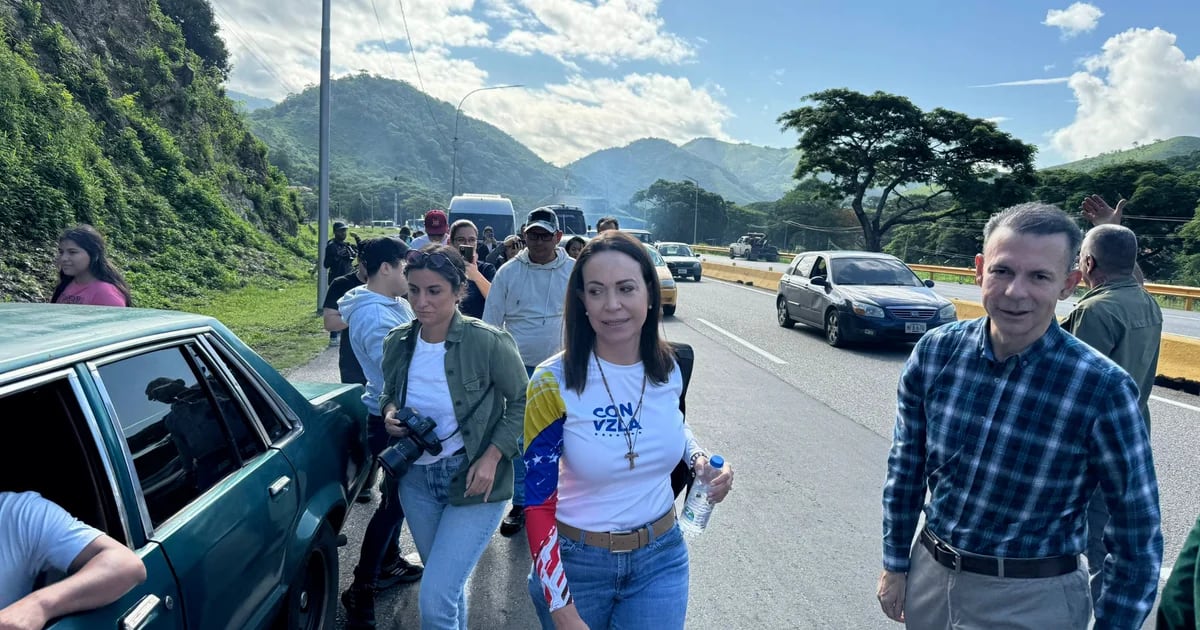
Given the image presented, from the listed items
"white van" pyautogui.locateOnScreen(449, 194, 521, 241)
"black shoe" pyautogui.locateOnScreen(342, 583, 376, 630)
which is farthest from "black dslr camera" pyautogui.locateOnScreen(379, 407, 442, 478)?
"white van" pyautogui.locateOnScreen(449, 194, 521, 241)

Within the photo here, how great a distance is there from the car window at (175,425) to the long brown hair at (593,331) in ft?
3.91

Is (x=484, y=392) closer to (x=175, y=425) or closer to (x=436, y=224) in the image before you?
(x=175, y=425)

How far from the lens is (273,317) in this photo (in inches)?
502

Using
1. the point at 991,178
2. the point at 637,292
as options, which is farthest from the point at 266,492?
the point at 991,178

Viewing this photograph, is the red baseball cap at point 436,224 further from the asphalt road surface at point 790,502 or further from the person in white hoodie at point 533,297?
the person in white hoodie at point 533,297

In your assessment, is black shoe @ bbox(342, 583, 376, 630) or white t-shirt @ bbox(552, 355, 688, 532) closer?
white t-shirt @ bbox(552, 355, 688, 532)

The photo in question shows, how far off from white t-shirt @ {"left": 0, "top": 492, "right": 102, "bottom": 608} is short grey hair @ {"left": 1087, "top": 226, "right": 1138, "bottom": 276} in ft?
13.9

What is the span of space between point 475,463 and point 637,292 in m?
1.15

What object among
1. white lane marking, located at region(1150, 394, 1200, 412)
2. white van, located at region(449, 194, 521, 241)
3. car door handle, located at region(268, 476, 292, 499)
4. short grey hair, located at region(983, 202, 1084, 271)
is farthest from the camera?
white van, located at region(449, 194, 521, 241)

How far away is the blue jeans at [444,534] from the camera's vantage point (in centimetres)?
240

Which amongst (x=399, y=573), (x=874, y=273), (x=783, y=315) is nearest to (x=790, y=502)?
(x=399, y=573)

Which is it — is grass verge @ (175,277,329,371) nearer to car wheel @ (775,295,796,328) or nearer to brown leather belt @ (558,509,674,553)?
brown leather belt @ (558,509,674,553)

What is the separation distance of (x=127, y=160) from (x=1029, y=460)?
21262 mm

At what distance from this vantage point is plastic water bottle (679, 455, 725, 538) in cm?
199
